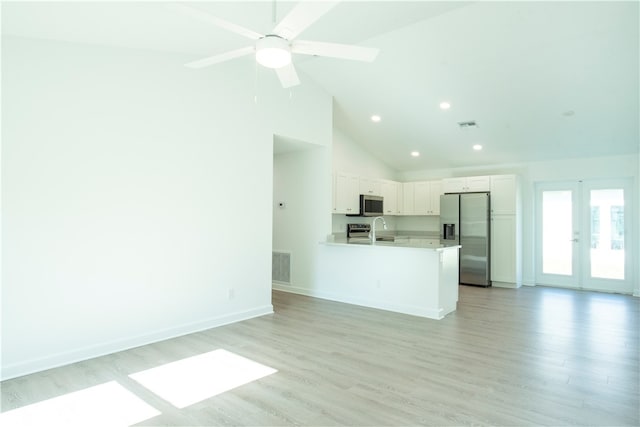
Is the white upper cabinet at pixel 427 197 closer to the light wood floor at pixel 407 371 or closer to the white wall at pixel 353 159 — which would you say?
the white wall at pixel 353 159

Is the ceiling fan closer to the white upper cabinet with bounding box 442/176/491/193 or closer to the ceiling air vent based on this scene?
the ceiling air vent

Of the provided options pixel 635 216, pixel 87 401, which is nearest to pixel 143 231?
pixel 87 401

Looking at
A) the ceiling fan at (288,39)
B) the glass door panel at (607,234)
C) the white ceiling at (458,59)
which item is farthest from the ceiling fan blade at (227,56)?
the glass door panel at (607,234)

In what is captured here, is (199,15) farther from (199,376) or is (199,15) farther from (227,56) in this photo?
(199,376)

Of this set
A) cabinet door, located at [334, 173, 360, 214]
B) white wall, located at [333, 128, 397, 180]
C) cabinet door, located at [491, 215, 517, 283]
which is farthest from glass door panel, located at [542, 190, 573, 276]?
cabinet door, located at [334, 173, 360, 214]

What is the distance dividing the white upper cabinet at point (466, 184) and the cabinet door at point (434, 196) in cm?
19

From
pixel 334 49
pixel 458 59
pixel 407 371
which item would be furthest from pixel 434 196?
pixel 334 49

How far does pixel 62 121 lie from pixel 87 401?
2220 millimetres

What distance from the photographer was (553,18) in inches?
148

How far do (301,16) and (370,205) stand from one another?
5.16 metres

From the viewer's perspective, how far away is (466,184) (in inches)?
294

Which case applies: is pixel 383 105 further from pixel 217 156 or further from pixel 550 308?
pixel 550 308

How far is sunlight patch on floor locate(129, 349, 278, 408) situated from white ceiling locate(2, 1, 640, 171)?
2.50 m

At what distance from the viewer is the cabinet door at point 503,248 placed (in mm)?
6957
